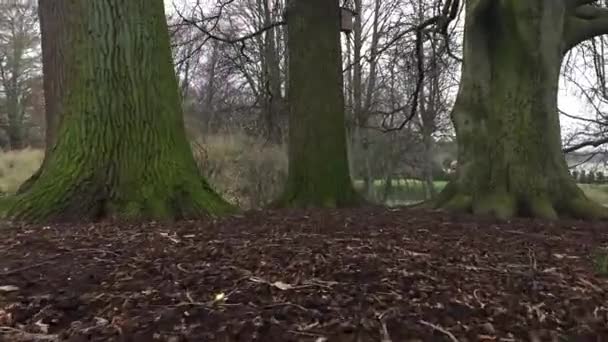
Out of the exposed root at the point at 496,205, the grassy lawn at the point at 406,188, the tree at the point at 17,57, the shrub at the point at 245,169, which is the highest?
the tree at the point at 17,57

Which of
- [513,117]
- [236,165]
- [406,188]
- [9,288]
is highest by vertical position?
[513,117]

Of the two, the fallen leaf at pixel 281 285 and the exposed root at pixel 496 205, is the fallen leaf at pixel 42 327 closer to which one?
the fallen leaf at pixel 281 285

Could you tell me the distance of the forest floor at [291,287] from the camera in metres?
2.26

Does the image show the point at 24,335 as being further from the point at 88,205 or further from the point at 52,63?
the point at 52,63

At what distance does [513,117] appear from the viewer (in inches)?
261

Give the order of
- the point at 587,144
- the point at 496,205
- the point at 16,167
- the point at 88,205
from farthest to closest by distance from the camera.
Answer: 1. the point at 16,167
2. the point at 587,144
3. the point at 496,205
4. the point at 88,205

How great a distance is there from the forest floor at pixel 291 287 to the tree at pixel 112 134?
729mm

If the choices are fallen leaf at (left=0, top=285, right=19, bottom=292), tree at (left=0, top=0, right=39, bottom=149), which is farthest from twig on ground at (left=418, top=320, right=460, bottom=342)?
tree at (left=0, top=0, right=39, bottom=149)

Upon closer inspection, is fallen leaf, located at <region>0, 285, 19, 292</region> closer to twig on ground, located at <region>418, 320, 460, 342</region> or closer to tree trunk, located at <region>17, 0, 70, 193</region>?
twig on ground, located at <region>418, 320, 460, 342</region>

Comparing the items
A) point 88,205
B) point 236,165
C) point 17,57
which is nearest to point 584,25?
point 88,205

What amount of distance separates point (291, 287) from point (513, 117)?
472 cm

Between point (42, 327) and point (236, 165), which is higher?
point (236, 165)

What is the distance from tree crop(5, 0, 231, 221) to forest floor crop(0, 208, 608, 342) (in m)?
0.73

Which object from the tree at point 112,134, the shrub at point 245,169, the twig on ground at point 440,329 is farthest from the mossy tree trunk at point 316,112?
the shrub at point 245,169
